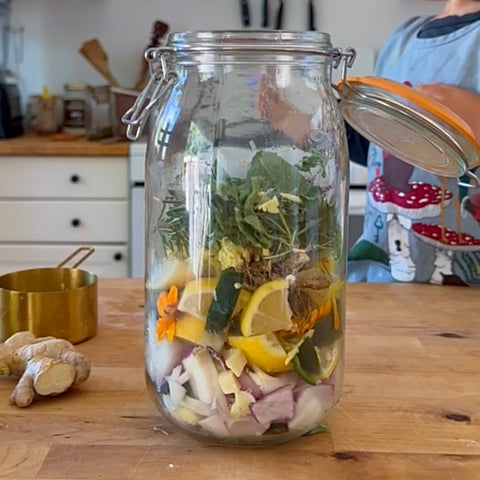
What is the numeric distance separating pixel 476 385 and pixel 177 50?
0.38 m

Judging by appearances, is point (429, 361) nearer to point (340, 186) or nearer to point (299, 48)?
point (340, 186)

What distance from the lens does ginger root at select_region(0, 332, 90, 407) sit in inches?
25.0

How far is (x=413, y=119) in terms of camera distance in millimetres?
622

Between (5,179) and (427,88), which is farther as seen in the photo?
(5,179)

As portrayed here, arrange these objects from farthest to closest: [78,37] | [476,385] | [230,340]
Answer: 1. [78,37]
2. [476,385]
3. [230,340]

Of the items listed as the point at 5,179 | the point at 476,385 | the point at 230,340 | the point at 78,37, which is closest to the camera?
the point at 230,340

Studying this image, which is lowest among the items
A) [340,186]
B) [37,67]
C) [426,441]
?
[426,441]

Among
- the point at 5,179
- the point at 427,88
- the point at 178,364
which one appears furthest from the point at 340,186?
the point at 5,179

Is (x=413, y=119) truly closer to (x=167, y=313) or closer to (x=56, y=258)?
(x=167, y=313)

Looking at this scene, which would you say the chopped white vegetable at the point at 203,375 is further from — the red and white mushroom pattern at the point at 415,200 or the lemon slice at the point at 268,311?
the red and white mushroom pattern at the point at 415,200

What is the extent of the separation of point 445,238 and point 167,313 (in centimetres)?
77

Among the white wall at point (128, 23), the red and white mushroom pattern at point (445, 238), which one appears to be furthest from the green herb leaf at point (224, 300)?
the white wall at point (128, 23)

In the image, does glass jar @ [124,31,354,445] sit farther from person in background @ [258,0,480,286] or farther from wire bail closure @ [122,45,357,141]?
person in background @ [258,0,480,286]

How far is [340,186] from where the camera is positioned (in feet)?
1.99
